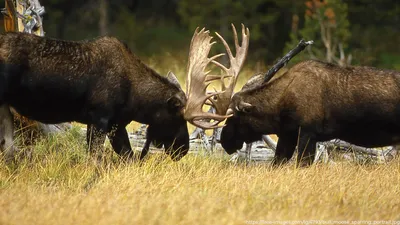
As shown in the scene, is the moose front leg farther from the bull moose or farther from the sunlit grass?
the bull moose

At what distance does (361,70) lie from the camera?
1054cm

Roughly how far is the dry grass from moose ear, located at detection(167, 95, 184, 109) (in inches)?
26.8

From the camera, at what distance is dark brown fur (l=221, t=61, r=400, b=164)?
1016cm

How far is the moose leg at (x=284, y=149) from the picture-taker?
34.4 ft

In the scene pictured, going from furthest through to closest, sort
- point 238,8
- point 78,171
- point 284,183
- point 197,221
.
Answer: point 238,8 → point 78,171 → point 284,183 → point 197,221

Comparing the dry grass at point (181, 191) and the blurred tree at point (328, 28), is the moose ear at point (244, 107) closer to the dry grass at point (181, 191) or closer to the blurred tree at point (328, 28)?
the dry grass at point (181, 191)

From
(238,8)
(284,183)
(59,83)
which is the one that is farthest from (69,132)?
(238,8)

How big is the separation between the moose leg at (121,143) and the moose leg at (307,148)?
6.94ft

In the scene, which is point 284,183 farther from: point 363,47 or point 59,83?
point 363,47

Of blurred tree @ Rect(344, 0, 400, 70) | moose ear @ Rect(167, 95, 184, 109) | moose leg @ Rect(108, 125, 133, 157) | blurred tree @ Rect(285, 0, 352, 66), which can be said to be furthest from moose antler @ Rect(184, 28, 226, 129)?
blurred tree @ Rect(344, 0, 400, 70)

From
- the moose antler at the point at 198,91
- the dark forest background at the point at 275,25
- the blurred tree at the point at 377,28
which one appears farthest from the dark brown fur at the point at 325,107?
the blurred tree at the point at 377,28

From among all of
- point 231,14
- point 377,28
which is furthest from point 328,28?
point 377,28

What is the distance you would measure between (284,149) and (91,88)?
8.57ft

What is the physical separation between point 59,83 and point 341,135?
3.53 meters
